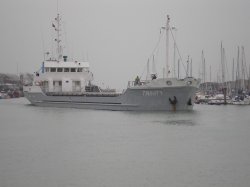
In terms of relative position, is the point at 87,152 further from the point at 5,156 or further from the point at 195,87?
the point at 195,87

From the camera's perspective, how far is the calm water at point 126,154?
1573cm

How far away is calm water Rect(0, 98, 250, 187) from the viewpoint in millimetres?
15734

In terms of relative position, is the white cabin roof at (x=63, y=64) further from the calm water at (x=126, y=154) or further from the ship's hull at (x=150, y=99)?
the calm water at (x=126, y=154)

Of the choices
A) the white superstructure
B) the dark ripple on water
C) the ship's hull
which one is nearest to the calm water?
the dark ripple on water

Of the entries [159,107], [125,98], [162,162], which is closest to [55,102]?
[125,98]

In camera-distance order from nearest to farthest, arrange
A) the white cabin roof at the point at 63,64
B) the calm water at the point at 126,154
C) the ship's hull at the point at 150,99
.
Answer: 1. the calm water at the point at 126,154
2. the ship's hull at the point at 150,99
3. the white cabin roof at the point at 63,64

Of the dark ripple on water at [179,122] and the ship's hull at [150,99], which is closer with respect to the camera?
the dark ripple on water at [179,122]

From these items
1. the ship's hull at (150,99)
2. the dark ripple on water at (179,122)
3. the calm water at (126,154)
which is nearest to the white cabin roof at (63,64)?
the ship's hull at (150,99)

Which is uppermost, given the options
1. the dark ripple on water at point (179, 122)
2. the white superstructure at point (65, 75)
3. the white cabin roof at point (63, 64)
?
the white cabin roof at point (63, 64)

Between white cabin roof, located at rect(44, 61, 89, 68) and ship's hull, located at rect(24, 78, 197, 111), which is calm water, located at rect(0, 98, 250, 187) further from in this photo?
white cabin roof, located at rect(44, 61, 89, 68)

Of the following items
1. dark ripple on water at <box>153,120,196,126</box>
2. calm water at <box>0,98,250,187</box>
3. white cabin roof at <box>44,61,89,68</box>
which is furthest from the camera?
white cabin roof at <box>44,61,89,68</box>

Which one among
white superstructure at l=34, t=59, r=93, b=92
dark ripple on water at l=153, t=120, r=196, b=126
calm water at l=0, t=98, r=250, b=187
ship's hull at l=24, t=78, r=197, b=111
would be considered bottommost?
calm water at l=0, t=98, r=250, b=187

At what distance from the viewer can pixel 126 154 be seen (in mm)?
20359

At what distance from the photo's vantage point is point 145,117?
37.1 meters
